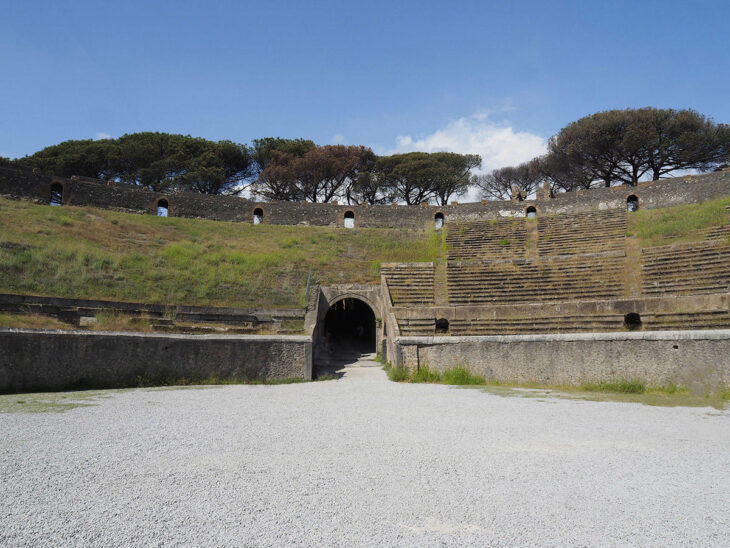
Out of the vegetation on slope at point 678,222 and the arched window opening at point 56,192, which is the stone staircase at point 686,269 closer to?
the vegetation on slope at point 678,222

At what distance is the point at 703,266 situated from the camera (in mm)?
16344

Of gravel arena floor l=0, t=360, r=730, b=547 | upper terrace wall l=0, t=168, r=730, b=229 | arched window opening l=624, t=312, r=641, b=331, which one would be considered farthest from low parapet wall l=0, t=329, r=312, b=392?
upper terrace wall l=0, t=168, r=730, b=229

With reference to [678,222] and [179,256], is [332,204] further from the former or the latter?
[678,222]

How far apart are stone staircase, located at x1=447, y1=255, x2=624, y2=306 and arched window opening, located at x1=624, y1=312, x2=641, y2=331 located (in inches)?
151

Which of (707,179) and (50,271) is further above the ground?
(707,179)

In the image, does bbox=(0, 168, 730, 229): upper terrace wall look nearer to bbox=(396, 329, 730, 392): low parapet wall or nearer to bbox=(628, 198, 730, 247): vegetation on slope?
bbox=(628, 198, 730, 247): vegetation on slope

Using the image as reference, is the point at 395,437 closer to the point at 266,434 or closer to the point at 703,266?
the point at 266,434

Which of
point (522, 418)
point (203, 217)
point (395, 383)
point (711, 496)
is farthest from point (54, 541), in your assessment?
point (203, 217)

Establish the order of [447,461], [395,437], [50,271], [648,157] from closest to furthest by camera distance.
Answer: [447,461], [395,437], [50,271], [648,157]

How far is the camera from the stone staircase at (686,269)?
14875 mm

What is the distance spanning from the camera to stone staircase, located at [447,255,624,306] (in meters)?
17.0

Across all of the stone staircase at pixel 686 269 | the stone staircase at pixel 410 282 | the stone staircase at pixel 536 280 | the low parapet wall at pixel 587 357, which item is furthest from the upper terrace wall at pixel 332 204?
the low parapet wall at pixel 587 357

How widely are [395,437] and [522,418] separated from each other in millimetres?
1857

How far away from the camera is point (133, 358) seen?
28.8ft
